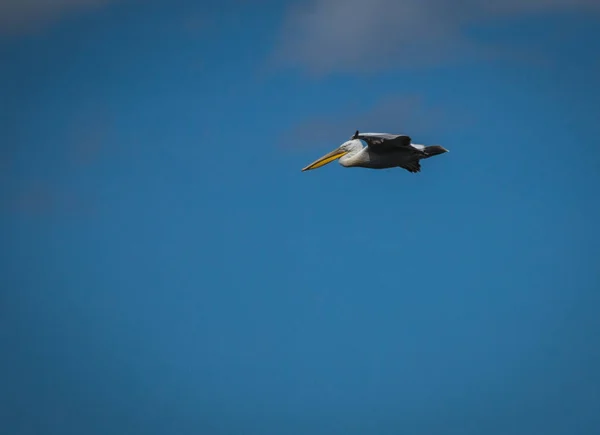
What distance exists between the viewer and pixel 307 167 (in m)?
42.0

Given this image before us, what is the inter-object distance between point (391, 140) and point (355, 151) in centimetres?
368

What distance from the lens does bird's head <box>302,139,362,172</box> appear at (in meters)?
39.9

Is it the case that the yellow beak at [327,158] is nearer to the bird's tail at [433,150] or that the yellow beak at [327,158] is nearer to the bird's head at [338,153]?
the bird's head at [338,153]

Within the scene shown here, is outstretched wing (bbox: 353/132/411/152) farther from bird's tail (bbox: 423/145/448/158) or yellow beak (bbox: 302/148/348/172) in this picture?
Result: yellow beak (bbox: 302/148/348/172)

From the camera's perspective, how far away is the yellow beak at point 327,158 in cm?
4103

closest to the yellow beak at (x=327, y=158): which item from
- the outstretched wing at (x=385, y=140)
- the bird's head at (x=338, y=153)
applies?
the bird's head at (x=338, y=153)

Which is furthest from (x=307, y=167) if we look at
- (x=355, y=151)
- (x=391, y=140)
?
(x=391, y=140)

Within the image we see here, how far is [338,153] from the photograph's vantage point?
1618 inches

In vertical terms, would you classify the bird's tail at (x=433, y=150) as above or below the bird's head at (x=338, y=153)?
below

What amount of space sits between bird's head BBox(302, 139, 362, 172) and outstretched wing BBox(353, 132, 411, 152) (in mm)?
2858

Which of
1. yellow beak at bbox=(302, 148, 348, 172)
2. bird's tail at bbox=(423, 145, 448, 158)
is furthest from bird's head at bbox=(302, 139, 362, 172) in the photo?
bird's tail at bbox=(423, 145, 448, 158)

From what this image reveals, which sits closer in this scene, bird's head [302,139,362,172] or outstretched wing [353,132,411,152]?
outstretched wing [353,132,411,152]

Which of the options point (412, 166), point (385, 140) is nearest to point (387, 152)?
point (385, 140)

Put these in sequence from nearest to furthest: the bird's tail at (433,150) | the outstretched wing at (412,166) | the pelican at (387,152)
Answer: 1. the pelican at (387,152)
2. the bird's tail at (433,150)
3. the outstretched wing at (412,166)
